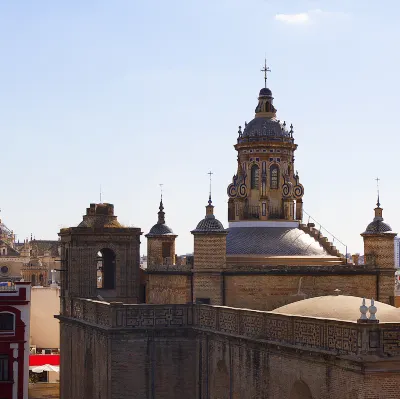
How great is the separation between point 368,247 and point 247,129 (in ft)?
22.9

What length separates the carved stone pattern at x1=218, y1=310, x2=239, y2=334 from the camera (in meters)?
25.1

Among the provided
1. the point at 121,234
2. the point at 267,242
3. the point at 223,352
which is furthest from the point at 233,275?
the point at 223,352

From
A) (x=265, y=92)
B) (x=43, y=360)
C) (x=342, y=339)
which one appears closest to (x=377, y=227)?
(x=265, y=92)

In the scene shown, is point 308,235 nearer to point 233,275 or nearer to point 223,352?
point 233,275

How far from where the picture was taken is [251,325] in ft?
79.3

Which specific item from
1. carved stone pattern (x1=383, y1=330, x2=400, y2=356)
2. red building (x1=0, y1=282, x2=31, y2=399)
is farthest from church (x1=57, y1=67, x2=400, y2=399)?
red building (x1=0, y1=282, x2=31, y2=399)

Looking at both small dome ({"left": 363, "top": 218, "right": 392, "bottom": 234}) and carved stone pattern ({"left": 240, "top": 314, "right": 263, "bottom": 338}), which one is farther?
small dome ({"left": 363, "top": 218, "right": 392, "bottom": 234})

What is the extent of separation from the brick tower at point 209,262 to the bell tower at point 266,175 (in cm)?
404

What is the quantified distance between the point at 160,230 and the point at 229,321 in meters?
15.6

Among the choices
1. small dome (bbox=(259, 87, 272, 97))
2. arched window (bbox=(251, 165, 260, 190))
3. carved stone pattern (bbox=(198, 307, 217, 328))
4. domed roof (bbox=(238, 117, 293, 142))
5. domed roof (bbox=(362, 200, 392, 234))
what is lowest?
carved stone pattern (bbox=(198, 307, 217, 328))

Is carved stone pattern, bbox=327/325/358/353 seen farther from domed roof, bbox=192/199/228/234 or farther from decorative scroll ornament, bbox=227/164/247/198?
decorative scroll ornament, bbox=227/164/247/198

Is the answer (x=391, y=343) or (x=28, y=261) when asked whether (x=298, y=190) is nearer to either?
(x=391, y=343)

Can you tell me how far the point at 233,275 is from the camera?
3378 cm

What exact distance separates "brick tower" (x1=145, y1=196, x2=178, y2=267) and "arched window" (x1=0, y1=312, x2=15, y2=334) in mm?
6753
